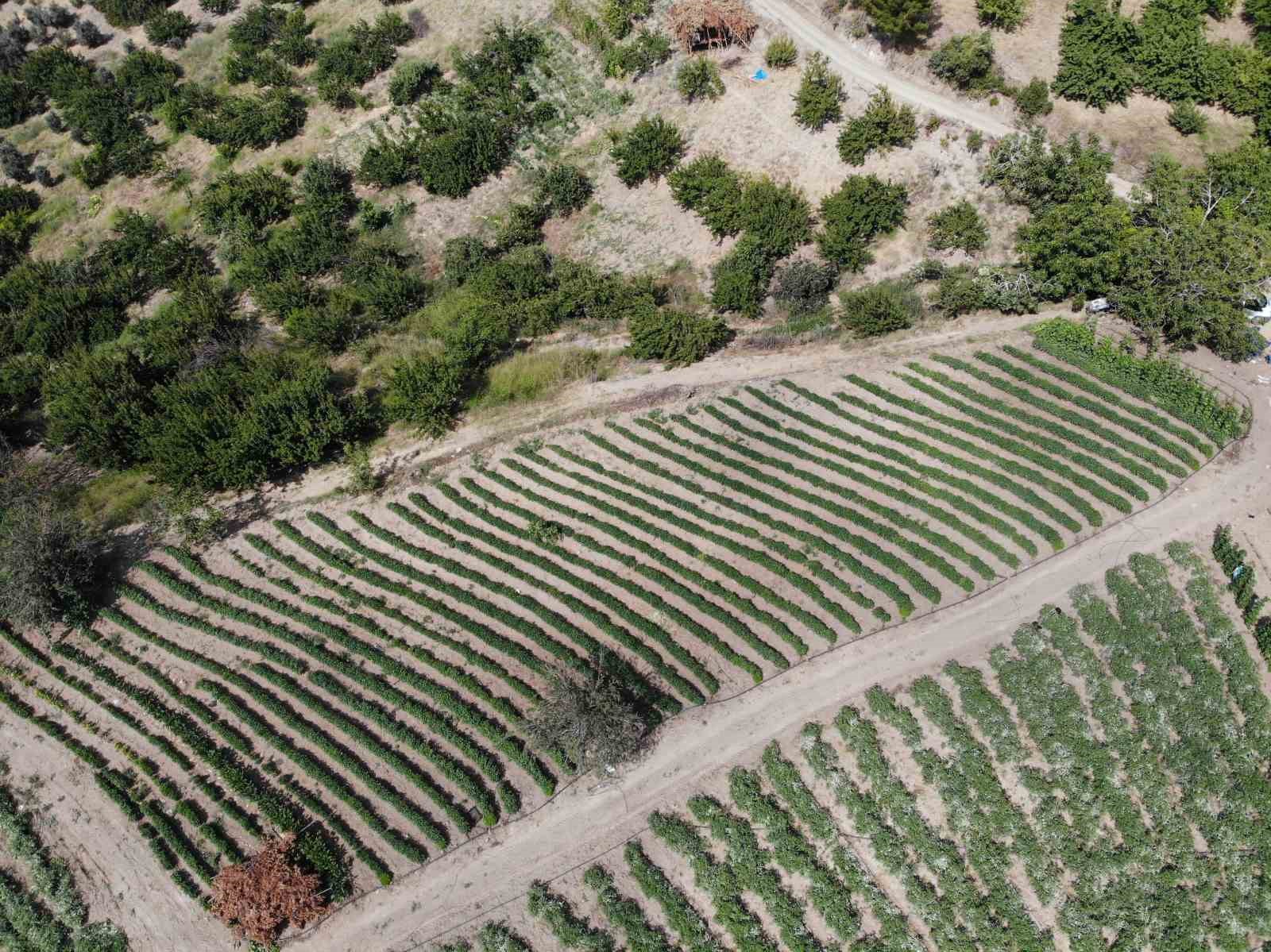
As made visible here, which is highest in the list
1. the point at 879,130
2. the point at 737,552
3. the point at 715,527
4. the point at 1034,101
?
the point at 1034,101

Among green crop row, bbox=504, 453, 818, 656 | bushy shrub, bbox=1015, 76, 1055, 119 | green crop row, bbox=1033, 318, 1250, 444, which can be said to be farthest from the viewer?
bushy shrub, bbox=1015, 76, 1055, 119

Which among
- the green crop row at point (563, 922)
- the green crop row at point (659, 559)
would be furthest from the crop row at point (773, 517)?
the green crop row at point (563, 922)

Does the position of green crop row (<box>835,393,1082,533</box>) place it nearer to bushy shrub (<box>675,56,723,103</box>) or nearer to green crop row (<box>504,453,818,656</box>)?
green crop row (<box>504,453,818,656</box>)

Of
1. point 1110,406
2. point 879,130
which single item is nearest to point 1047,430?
point 1110,406

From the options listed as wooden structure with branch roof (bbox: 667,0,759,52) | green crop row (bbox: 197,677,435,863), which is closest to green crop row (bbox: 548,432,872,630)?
green crop row (bbox: 197,677,435,863)

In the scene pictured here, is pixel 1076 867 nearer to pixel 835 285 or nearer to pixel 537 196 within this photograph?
pixel 835 285

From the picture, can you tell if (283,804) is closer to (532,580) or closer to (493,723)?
(493,723)
